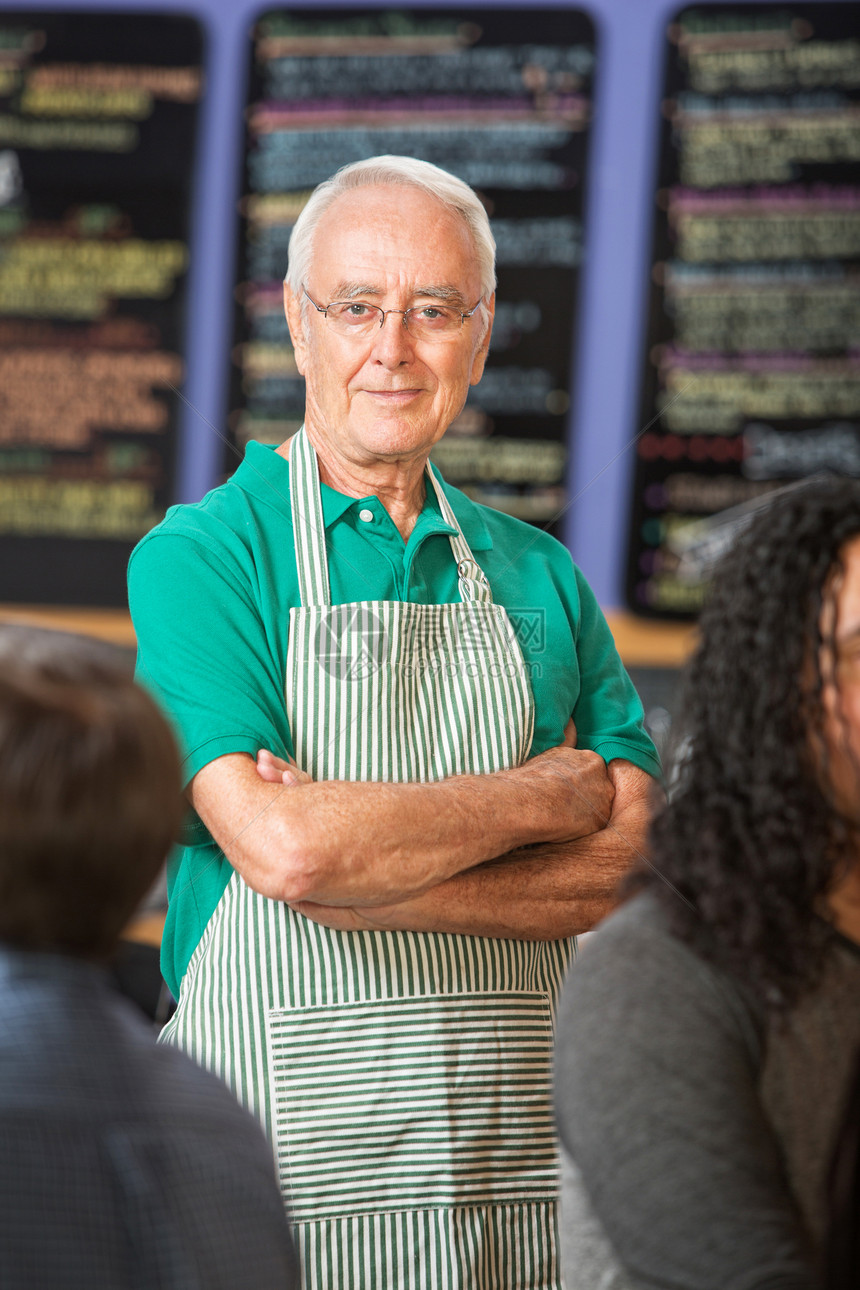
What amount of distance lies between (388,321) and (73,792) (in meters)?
0.81

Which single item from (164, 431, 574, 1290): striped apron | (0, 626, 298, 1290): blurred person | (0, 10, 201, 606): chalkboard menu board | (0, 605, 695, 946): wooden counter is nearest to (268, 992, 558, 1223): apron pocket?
(164, 431, 574, 1290): striped apron

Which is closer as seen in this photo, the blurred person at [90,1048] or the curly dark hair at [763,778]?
the blurred person at [90,1048]

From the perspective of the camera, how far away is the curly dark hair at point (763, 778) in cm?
87

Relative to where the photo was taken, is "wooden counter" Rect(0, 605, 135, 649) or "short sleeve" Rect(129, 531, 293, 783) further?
"wooden counter" Rect(0, 605, 135, 649)

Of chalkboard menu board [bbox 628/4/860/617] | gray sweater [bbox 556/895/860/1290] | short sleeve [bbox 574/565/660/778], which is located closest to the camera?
gray sweater [bbox 556/895/860/1290]

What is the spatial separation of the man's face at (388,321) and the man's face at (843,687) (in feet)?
2.01

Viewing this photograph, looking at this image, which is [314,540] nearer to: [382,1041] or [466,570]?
[466,570]

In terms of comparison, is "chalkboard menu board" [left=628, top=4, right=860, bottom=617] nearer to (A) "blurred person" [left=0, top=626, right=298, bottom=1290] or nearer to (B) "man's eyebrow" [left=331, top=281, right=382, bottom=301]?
(B) "man's eyebrow" [left=331, top=281, right=382, bottom=301]

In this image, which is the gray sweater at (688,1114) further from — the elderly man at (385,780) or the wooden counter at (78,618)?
the wooden counter at (78,618)

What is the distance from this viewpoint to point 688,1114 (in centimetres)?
80

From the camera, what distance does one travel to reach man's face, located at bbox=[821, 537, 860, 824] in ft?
2.90

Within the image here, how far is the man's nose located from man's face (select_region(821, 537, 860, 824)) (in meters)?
0.62

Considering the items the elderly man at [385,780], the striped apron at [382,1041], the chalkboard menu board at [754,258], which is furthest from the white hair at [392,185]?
the chalkboard menu board at [754,258]

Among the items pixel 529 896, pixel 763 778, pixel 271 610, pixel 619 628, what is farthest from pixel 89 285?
pixel 763 778
